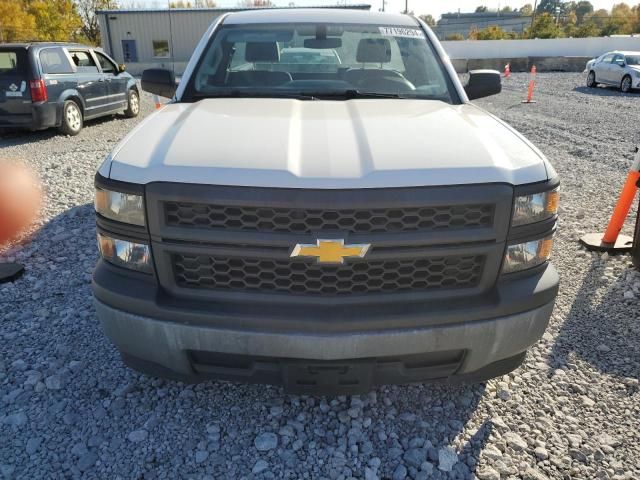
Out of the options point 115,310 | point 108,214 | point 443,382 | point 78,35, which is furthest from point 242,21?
point 78,35

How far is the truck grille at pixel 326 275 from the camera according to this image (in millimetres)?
2090

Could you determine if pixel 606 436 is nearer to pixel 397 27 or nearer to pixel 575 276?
pixel 575 276

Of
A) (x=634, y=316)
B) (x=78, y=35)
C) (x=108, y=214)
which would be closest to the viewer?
(x=108, y=214)

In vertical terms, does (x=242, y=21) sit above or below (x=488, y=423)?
above

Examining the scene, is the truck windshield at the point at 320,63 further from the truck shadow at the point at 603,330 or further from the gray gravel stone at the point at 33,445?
the gray gravel stone at the point at 33,445

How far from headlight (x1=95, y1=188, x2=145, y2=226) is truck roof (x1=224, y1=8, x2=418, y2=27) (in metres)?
2.21

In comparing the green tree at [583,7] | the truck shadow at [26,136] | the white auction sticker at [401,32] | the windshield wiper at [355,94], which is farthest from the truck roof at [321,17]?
the green tree at [583,7]

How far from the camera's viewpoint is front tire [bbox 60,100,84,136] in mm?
9766

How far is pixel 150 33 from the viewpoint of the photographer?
34750 mm

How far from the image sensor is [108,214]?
7.18ft

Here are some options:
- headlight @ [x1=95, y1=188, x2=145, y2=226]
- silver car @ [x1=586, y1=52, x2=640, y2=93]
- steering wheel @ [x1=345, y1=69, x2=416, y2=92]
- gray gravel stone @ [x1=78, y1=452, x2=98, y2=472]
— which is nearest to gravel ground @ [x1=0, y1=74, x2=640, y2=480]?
gray gravel stone @ [x1=78, y1=452, x2=98, y2=472]

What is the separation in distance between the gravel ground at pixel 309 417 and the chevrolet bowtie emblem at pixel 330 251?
37.8 inches

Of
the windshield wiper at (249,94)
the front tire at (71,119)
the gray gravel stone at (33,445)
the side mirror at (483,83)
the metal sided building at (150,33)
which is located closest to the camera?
the gray gravel stone at (33,445)

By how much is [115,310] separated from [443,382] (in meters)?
1.44
